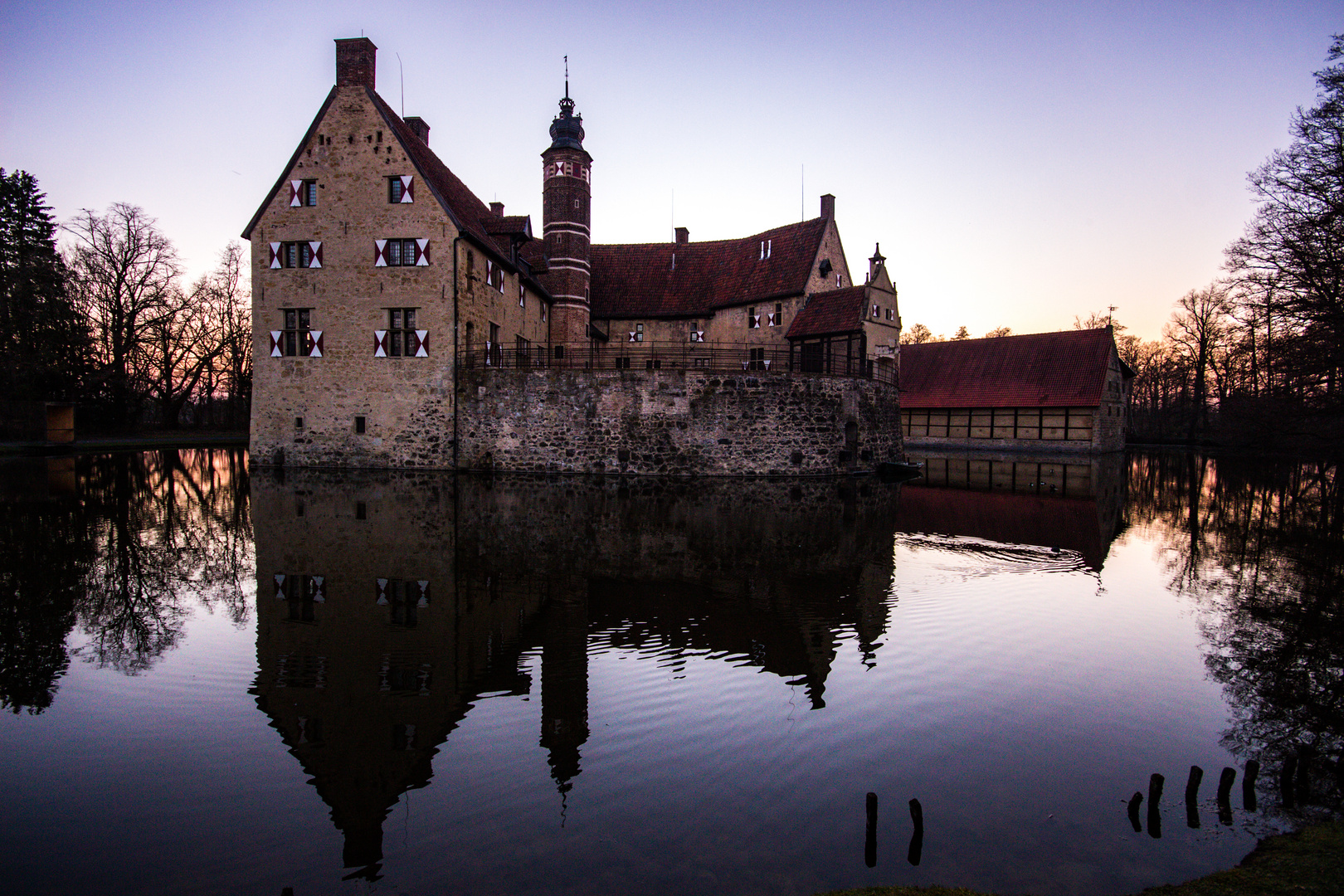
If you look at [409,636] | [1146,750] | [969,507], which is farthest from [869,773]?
[969,507]

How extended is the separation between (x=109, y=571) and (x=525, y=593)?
6.22 m

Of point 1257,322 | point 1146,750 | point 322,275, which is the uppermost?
point 322,275

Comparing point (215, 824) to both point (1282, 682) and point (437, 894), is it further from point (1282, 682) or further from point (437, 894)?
point (1282, 682)

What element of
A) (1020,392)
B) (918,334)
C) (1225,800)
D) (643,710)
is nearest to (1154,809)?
(1225,800)

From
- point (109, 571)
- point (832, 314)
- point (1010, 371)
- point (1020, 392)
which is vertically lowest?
point (109, 571)

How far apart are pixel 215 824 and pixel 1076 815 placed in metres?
5.04

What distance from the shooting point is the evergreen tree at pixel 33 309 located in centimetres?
3575

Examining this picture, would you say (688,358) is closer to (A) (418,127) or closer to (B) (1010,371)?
(A) (418,127)

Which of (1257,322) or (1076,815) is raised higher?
(1257,322)

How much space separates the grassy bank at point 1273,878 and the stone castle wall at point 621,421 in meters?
21.3

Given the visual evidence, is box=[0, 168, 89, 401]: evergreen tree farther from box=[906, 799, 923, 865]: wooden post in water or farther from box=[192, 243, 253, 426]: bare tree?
box=[906, 799, 923, 865]: wooden post in water

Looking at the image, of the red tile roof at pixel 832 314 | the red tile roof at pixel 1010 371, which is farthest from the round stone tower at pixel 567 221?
the red tile roof at pixel 1010 371

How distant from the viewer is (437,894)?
3.55 m

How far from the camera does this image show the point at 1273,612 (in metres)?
9.18
